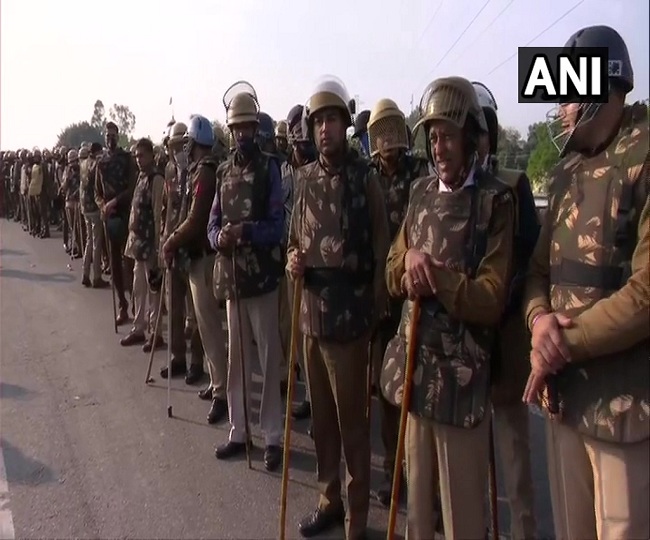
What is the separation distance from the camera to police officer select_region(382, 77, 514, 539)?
7.66ft

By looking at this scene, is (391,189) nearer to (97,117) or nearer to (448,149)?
(448,149)

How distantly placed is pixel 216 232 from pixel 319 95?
1415 mm

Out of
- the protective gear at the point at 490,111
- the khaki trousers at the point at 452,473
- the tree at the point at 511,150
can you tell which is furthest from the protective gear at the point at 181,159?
the khaki trousers at the point at 452,473

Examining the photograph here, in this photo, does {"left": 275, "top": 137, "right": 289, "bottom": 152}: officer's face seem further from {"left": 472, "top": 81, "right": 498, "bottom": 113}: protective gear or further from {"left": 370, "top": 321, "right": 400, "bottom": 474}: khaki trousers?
{"left": 472, "top": 81, "right": 498, "bottom": 113}: protective gear

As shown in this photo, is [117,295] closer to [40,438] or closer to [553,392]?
[40,438]

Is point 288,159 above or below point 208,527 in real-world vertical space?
above

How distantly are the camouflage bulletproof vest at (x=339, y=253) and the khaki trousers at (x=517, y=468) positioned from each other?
82cm

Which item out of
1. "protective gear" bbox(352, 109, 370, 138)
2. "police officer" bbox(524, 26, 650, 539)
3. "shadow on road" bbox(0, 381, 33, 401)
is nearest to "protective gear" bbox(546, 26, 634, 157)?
"police officer" bbox(524, 26, 650, 539)

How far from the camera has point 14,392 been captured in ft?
19.3

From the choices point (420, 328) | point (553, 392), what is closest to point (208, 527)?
point (420, 328)

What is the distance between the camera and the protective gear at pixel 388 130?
12.9ft

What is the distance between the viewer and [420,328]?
8.15ft

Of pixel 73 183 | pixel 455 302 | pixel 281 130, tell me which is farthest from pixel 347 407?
pixel 73 183

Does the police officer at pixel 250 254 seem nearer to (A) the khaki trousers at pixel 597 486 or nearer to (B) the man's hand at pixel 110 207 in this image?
(A) the khaki trousers at pixel 597 486
